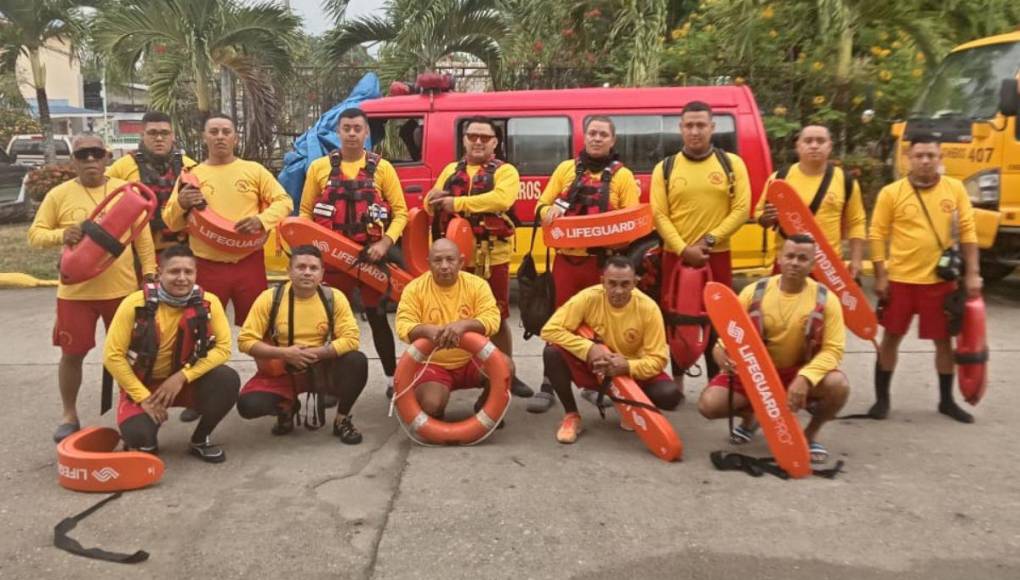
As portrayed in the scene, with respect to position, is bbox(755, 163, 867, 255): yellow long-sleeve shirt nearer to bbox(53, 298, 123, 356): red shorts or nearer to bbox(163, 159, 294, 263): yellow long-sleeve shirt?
bbox(163, 159, 294, 263): yellow long-sleeve shirt

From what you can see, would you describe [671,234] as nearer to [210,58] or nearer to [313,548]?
[313,548]

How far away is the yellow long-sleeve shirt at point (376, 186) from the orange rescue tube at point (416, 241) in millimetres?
154

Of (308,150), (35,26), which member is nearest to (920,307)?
(308,150)

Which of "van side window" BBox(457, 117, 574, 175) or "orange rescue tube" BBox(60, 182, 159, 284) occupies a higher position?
"van side window" BBox(457, 117, 574, 175)

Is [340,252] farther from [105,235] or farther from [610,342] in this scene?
[610,342]

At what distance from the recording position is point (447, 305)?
4.92 m

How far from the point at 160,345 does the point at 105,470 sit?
68cm

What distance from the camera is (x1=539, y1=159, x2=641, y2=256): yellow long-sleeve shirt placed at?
527cm

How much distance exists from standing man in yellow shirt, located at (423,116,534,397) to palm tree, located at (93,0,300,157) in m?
7.50

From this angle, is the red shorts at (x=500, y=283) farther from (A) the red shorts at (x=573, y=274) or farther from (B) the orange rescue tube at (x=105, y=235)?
(B) the orange rescue tube at (x=105, y=235)

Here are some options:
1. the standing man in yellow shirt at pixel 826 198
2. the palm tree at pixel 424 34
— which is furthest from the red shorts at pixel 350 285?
the palm tree at pixel 424 34

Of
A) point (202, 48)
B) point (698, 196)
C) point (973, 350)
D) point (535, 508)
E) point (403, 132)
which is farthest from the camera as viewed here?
point (202, 48)

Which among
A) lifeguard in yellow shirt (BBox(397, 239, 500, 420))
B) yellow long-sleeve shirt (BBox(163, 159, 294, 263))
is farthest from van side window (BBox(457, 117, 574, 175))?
lifeguard in yellow shirt (BBox(397, 239, 500, 420))

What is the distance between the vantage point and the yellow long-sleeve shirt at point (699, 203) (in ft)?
17.1
